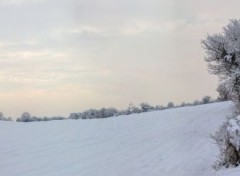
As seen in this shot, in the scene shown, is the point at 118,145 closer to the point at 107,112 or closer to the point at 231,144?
the point at 231,144

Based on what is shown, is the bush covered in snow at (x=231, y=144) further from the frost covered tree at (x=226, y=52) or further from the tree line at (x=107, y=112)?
the tree line at (x=107, y=112)

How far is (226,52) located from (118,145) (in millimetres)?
6751

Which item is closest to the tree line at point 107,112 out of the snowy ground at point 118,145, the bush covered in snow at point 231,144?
the snowy ground at point 118,145

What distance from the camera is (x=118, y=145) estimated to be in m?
25.5

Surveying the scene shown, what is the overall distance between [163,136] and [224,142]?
10.7 m

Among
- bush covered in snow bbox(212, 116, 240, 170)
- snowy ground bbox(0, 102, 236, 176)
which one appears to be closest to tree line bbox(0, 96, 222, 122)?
snowy ground bbox(0, 102, 236, 176)

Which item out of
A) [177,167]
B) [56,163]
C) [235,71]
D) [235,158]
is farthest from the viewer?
[235,71]

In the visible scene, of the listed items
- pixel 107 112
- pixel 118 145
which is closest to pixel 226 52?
pixel 118 145

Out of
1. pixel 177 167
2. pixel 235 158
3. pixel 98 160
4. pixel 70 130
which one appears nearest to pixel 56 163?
pixel 98 160

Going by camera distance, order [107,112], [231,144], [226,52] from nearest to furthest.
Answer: [231,144], [226,52], [107,112]

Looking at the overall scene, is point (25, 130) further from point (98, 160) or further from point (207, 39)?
point (207, 39)

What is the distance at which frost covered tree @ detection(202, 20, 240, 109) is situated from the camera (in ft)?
79.4

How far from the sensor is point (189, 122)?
1128 inches

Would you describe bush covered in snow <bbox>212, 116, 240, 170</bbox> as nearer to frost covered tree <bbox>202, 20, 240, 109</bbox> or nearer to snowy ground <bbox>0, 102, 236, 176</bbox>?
snowy ground <bbox>0, 102, 236, 176</bbox>
